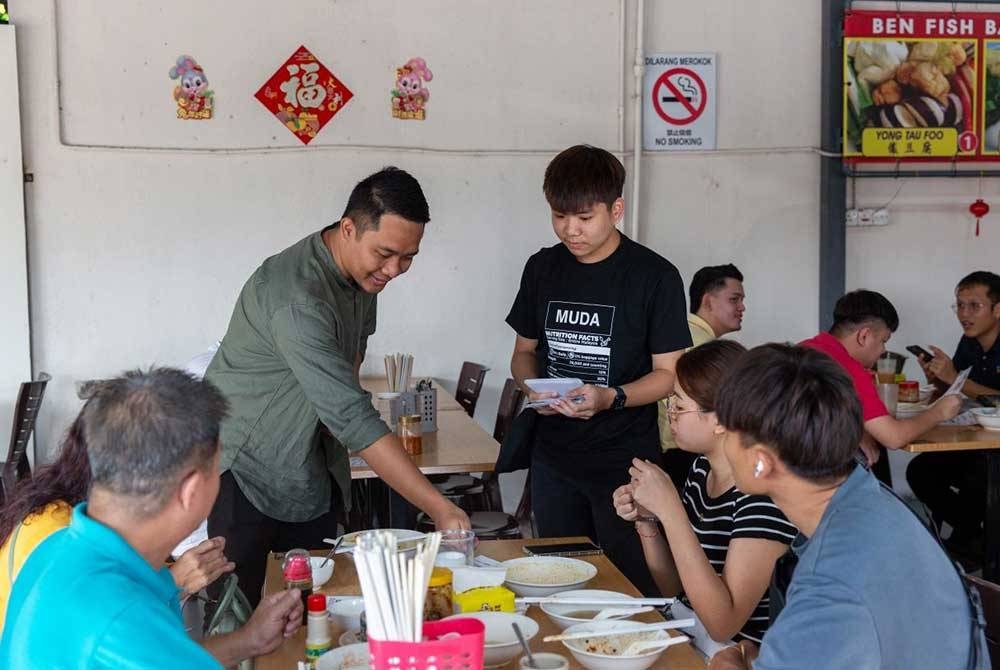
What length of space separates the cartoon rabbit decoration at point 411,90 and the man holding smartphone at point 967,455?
8.99 ft

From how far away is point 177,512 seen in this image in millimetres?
1468

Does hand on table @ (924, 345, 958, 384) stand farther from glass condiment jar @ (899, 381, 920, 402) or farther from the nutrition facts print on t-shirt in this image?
the nutrition facts print on t-shirt

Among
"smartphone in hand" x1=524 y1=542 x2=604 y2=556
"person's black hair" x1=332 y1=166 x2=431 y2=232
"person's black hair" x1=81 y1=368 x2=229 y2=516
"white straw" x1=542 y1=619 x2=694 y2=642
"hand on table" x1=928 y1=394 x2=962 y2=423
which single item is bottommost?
"smartphone in hand" x1=524 y1=542 x2=604 y2=556

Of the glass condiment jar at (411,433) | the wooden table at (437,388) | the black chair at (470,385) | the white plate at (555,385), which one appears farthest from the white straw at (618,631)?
the black chair at (470,385)

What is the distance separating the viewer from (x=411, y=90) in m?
5.44

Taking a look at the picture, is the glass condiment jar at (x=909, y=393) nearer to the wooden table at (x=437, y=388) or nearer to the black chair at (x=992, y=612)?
the wooden table at (x=437, y=388)

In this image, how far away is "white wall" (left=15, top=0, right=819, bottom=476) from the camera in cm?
520

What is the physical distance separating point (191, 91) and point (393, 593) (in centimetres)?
438

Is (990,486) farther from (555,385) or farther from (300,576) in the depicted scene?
(300,576)

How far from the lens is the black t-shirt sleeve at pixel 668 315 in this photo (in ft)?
9.65

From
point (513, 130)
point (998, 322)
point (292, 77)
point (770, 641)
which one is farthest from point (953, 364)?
point (770, 641)

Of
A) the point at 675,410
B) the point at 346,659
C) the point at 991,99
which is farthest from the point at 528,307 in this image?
the point at 991,99

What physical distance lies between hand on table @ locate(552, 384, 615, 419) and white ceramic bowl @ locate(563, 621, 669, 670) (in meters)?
0.93

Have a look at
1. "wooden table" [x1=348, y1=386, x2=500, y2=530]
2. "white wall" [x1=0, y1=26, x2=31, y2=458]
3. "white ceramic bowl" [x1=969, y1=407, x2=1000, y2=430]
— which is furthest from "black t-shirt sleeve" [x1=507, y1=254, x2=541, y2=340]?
"white wall" [x1=0, y1=26, x2=31, y2=458]
